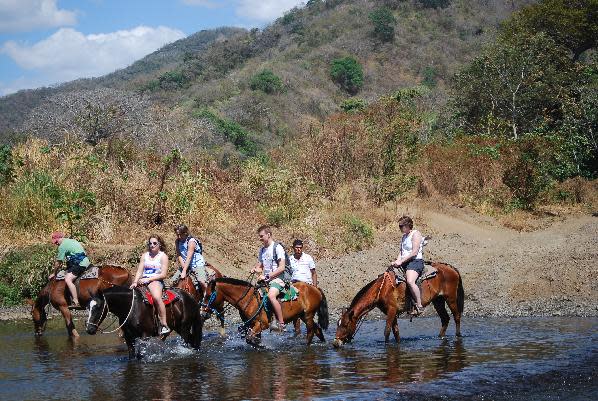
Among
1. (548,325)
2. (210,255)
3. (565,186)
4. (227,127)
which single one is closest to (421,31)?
(227,127)

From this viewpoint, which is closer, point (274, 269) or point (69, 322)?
point (274, 269)

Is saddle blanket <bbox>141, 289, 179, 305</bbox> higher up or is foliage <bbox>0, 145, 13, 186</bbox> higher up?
foliage <bbox>0, 145, 13, 186</bbox>

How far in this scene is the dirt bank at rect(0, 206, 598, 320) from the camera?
1816 cm

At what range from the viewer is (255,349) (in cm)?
1401

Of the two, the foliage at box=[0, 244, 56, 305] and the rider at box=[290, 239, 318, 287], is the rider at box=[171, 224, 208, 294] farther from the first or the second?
the foliage at box=[0, 244, 56, 305]

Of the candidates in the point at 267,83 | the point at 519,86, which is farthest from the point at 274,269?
the point at 267,83

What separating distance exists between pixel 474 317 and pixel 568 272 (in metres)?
4.10

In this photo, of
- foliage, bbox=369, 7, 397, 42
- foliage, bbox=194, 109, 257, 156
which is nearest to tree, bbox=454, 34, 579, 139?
foliage, bbox=194, 109, 257, 156

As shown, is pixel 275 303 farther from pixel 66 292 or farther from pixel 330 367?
pixel 66 292

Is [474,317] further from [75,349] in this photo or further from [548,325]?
[75,349]

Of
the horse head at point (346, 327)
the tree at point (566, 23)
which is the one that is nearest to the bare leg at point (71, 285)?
the horse head at point (346, 327)

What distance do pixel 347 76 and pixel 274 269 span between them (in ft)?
222

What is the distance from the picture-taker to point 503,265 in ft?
72.0

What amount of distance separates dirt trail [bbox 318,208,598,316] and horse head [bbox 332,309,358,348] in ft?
15.9
